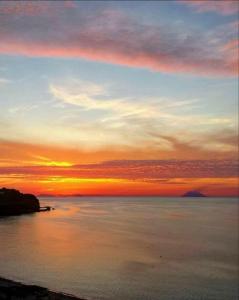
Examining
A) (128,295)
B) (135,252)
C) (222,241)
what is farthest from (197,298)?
(222,241)

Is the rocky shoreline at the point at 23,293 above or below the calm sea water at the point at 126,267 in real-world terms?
above

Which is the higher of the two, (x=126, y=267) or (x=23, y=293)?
(x=23, y=293)

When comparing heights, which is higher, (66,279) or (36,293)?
(36,293)

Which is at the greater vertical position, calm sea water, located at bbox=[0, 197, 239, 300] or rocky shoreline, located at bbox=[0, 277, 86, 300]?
rocky shoreline, located at bbox=[0, 277, 86, 300]

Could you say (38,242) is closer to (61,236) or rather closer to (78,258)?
(61,236)

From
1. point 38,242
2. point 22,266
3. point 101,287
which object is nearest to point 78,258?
point 22,266

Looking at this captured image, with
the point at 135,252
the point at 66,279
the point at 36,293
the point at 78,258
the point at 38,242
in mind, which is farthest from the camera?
the point at 38,242

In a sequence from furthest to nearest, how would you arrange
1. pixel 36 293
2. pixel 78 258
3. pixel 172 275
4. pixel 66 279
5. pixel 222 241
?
pixel 222 241, pixel 78 258, pixel 172 275, pixel 66 279, pixel 36 293

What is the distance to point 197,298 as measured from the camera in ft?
150

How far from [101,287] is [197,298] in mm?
12242

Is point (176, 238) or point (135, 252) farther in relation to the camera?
point (176, 238)

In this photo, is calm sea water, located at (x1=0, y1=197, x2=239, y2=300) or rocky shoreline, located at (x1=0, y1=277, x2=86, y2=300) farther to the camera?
calm sea water, located at (x1=0, y1=197, x2=239, y2=300)

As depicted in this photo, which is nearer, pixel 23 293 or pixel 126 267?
pixel 23 293

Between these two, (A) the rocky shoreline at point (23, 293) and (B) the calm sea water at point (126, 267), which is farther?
(B) the calm sea water at point (126, 267)
